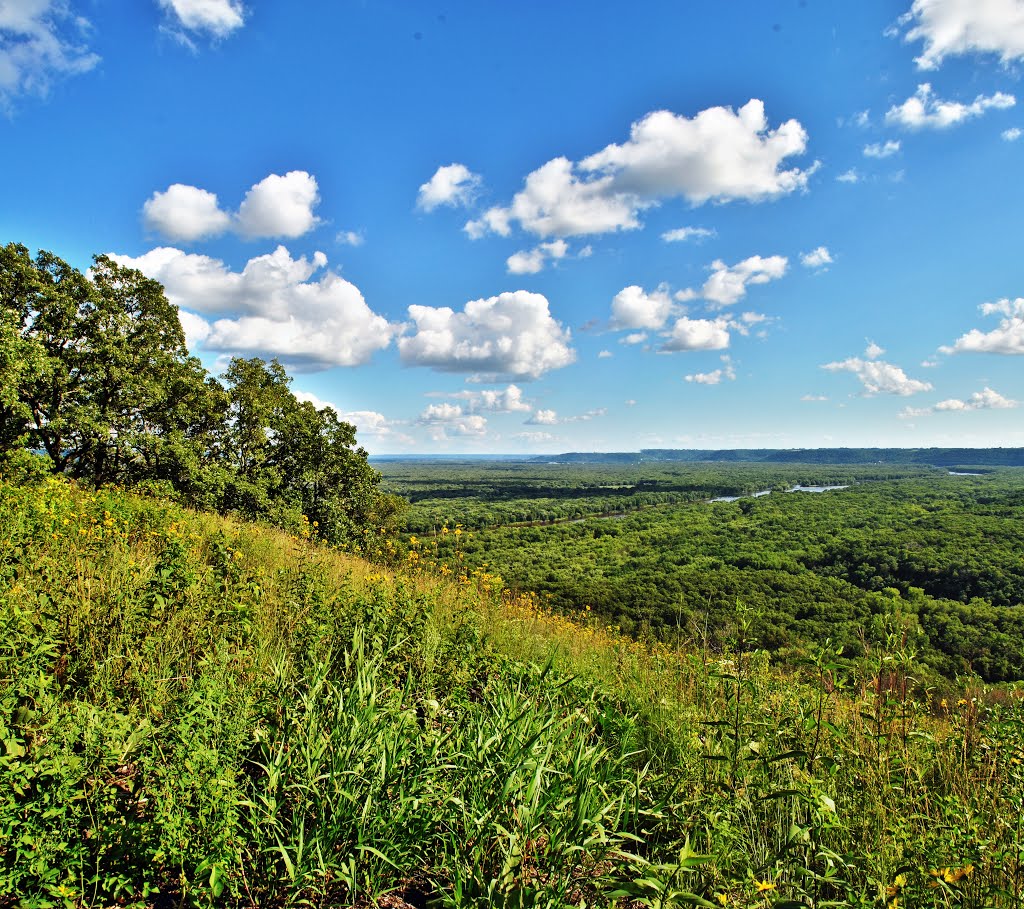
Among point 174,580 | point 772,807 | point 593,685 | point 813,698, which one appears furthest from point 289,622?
point 813,698

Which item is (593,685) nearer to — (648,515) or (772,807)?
(772,807)

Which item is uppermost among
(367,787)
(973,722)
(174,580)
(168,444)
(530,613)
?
(168,444)

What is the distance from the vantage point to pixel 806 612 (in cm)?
3781

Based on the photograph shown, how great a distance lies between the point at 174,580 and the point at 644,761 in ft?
10.9

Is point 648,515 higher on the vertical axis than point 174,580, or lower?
lower

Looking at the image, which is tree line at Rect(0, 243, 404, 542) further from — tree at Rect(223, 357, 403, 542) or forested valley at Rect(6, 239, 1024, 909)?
forested valley at Rect(6, 239, 1024, 909)

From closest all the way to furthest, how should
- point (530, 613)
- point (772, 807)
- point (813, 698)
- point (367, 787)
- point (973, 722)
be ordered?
1. point (367, 787)
2. point (772, 807)
3. point (973, 722)
4. point (813, 698)
5. point (530, 613)

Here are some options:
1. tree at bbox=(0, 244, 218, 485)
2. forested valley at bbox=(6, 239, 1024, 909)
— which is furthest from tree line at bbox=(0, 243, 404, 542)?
forested valley at bbox=(6, 239, 1024, 909)

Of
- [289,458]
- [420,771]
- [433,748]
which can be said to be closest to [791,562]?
[289,458]

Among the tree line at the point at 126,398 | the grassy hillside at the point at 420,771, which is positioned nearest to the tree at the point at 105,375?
the tree line at the point at 126,398

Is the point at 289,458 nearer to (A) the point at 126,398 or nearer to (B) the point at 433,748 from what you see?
(A) the point at 126,398

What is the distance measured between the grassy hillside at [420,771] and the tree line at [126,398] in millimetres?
8734

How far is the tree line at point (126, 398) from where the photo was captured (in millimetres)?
12273

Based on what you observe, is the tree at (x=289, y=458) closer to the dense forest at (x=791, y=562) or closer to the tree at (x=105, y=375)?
the tree at (x=105, y=375)
